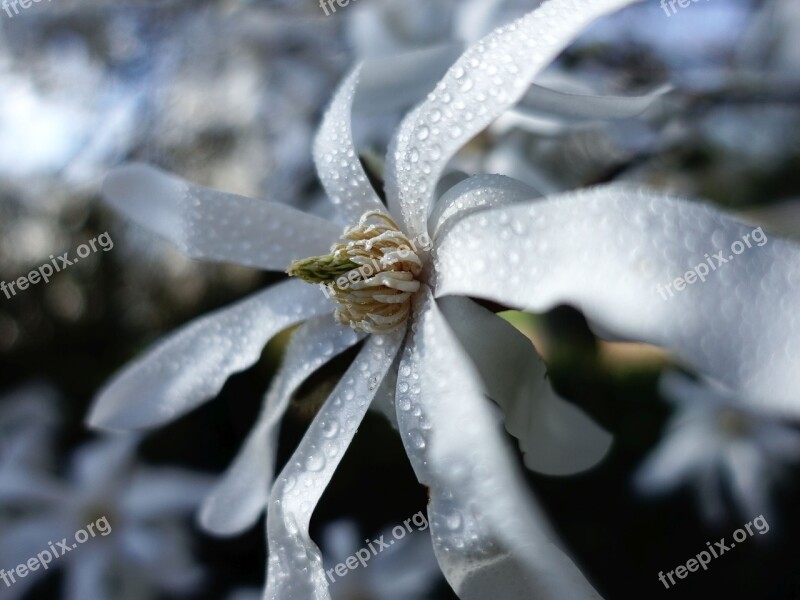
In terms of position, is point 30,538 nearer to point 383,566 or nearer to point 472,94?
point 383,566

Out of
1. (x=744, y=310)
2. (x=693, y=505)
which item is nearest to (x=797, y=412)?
(x=744, y=310)

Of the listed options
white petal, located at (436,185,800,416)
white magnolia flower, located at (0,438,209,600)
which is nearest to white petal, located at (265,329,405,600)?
white petal, located at (436,185,800,416)

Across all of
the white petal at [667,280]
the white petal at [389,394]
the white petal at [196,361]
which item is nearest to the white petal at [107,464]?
the white petal at [196,361]

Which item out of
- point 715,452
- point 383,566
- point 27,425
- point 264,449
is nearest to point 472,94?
point 264,449

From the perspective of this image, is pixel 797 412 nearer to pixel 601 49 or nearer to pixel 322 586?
pixel 322 586

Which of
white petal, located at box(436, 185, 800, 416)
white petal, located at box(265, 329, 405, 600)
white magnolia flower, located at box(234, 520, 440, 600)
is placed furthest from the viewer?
white magnolia flower, located at box(234, 520, 440, 600)

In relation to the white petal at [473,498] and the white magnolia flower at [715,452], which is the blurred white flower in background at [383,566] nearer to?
the white magnolia flower at [715,452]

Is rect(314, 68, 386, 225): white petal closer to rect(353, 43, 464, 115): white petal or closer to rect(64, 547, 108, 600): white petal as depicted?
rect(353, 43, 464, 115): white petal
